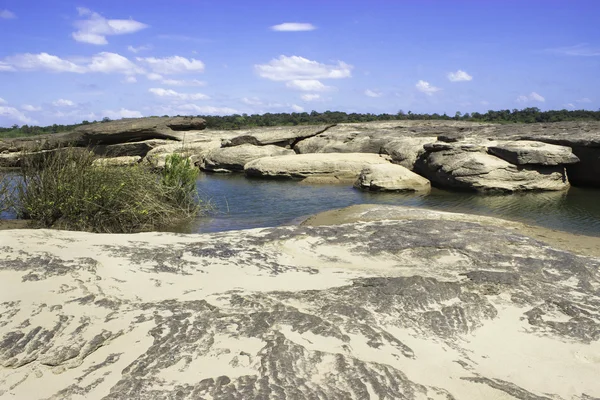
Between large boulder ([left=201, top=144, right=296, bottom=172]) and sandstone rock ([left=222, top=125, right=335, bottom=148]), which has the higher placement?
sandstone rock ([left=222, top=125, right=335, bottom=148])

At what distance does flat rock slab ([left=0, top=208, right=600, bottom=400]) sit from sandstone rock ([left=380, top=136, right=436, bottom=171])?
1240cm

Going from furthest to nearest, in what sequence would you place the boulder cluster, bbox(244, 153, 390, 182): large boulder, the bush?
bbox(244, 153, 390, 182): large boulder < the boulder cluster < the bush

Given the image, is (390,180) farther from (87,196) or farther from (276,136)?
(87,196)

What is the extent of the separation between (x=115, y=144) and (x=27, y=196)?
13045 millimetres

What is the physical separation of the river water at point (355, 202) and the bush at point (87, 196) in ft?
2.46

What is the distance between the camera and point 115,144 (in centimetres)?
2095

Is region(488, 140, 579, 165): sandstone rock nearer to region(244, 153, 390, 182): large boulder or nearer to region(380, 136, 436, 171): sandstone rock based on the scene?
region(380, 136, 436, 171): sandstone rock

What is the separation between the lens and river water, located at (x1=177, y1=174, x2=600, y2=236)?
9.86 meters

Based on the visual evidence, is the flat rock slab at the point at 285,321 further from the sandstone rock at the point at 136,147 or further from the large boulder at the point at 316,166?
the sandstone rock at the point at 136,147

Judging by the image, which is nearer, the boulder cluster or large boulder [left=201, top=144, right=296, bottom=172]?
the boulder cluster

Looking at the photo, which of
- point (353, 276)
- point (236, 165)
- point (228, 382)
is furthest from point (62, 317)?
point (236, 165)

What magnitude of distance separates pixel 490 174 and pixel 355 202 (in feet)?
12.1

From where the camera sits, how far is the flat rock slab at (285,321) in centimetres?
246

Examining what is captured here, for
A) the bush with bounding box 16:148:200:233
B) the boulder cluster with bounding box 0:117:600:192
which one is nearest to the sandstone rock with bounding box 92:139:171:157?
the boulder cluster with bounding box 0:117:600:192
